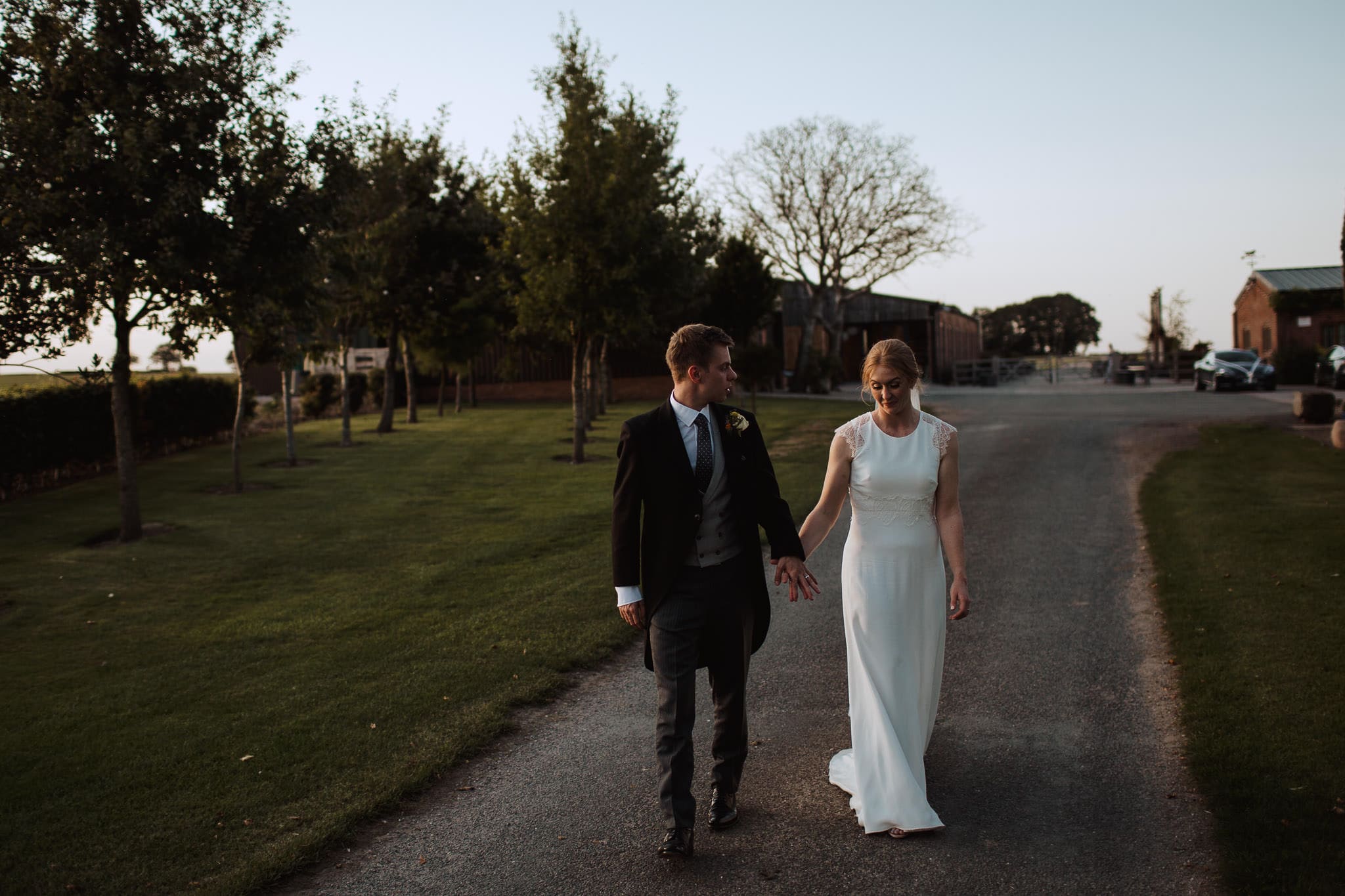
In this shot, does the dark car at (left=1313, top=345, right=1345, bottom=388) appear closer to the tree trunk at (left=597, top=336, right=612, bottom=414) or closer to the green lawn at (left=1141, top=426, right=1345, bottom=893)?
the green lawn at (left=1141, top=426, right=1345, bottom=893)

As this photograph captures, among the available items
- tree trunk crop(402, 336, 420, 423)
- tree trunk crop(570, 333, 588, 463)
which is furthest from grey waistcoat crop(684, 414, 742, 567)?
tree trunk crop(402, 336, 420, 423)

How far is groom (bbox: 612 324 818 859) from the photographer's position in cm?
413

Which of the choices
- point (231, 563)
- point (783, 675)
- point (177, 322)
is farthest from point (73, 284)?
point (783, 675)

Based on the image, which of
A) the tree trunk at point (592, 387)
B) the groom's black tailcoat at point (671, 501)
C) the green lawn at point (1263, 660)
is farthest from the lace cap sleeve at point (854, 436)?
the tree trunk at point (592, 387)

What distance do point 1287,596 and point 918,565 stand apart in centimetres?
527

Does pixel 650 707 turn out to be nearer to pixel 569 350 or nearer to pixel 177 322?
pixel 177 322

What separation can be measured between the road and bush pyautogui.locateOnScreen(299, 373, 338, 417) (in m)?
26.7

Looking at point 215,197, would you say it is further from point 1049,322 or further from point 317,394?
point 1049,322

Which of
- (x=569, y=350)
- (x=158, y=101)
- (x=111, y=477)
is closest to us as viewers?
(x=158, y=101)

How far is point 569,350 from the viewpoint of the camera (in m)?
39.1

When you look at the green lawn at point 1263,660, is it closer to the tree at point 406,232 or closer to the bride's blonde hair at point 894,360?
the bride's blonde hair at point 894,360

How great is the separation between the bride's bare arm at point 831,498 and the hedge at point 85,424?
12.1 metres

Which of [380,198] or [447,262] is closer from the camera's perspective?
[380,198]

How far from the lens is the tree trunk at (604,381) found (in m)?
30.2
